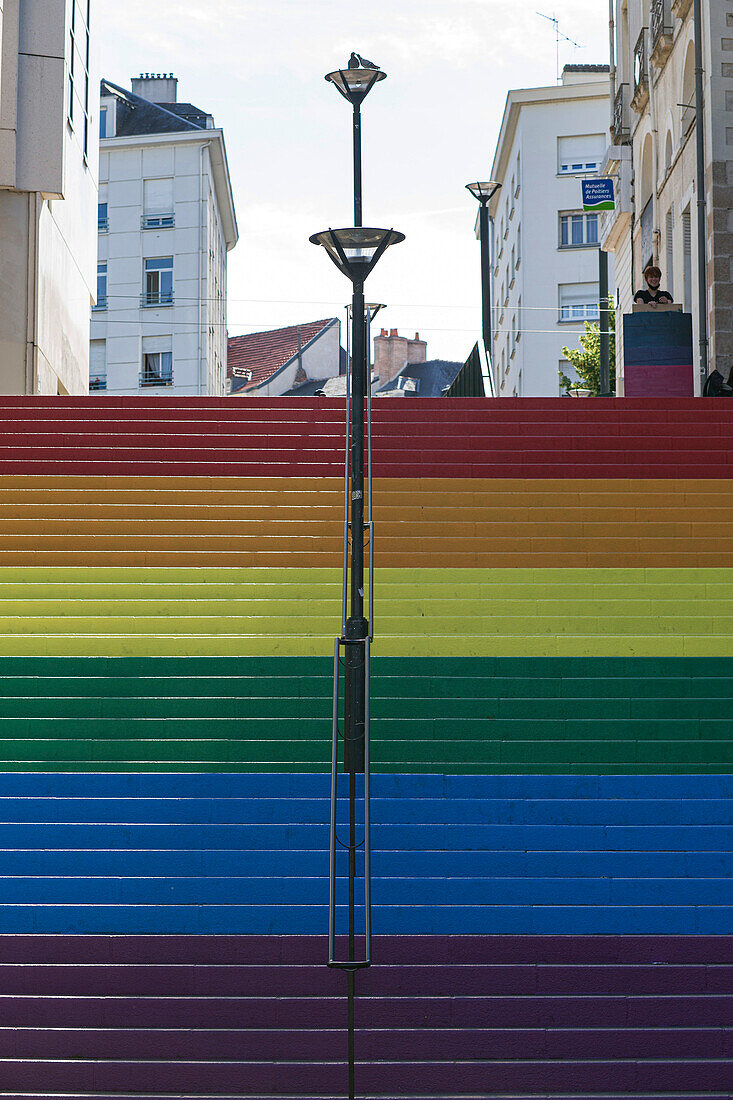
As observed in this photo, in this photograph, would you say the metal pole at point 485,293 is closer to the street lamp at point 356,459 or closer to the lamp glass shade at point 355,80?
the lamp glass shade at point 355,80

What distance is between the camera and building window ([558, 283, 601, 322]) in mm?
50562

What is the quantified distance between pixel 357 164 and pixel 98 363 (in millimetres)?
32170

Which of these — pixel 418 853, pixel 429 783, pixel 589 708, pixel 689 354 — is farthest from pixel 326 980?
pixel 689 354

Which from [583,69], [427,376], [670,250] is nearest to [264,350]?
[427,376]

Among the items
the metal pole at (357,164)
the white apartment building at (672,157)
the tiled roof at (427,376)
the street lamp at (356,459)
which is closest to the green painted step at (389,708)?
the street lamp at (356,459)

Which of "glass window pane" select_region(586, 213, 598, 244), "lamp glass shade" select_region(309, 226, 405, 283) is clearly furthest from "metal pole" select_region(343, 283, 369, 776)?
"glass window pane" select_region(586, 213, 598, 244)

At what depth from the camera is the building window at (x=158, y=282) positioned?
4662 cm

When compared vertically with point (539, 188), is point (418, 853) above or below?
below

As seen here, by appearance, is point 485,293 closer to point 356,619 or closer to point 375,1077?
point 356,619

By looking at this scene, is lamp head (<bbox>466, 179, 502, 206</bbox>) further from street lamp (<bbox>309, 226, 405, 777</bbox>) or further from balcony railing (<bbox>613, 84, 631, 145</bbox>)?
street lamp (<bbox>309, 226, 405, 777</bbox>)

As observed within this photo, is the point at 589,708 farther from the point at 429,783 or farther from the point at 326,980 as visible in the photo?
the point at 326,980

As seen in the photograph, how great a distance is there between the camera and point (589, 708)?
932 centimetres

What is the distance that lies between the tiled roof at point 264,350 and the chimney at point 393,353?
110 inches

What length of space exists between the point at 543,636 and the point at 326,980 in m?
3.60
